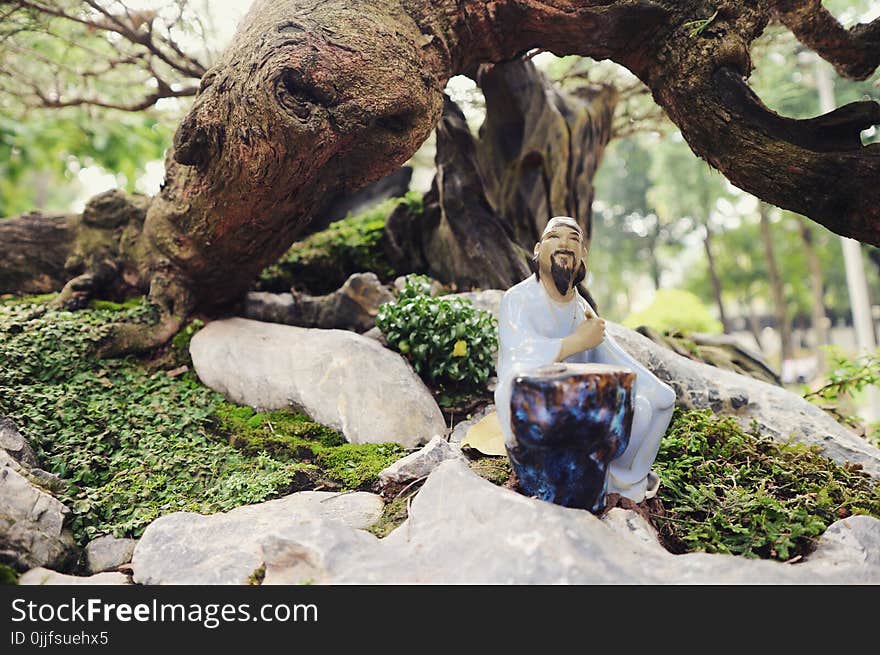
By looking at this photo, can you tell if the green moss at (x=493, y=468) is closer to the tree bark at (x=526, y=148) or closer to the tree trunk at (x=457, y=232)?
the tree trunk at (x=457, y=232)

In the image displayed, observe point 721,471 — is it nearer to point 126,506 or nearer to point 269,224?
point 126,506

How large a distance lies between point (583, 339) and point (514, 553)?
1.09m

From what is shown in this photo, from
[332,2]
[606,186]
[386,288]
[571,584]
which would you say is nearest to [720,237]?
[606,186]

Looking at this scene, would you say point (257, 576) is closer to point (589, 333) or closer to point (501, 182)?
point (589, 333)

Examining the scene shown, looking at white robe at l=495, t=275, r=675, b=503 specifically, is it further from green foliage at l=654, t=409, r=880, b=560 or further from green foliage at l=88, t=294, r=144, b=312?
green foliage at l=88, t=294, r=144, b=312

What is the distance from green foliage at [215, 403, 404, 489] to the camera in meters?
3.45

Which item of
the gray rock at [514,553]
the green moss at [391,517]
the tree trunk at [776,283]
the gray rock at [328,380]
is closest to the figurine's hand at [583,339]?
the gray rock at [514,553]

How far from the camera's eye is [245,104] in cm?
381

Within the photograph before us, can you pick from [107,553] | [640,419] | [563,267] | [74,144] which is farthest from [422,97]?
[74,144]

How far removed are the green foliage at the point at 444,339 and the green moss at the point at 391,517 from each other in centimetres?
164

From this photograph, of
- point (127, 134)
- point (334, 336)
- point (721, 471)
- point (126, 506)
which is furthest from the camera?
point (127, 134)

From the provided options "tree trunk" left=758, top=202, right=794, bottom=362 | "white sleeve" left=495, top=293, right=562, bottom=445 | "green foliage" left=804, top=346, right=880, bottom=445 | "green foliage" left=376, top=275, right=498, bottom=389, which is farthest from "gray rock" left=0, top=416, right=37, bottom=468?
"tree trunk" left=758, top=202, right=794, bottom=362

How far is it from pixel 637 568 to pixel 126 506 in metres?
2.70

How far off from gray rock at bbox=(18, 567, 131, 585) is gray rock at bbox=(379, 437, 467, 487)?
1.32 m
